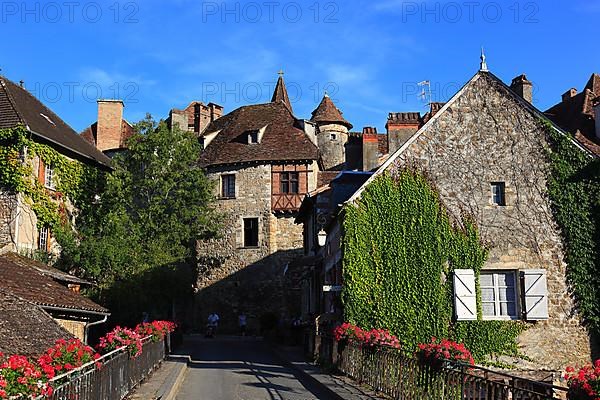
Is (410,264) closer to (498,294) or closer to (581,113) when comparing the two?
(498,294)

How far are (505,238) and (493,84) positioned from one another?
14.8ft

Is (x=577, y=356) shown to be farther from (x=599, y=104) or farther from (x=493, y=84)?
(x=599, y=104)

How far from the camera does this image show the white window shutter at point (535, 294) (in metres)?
18.7

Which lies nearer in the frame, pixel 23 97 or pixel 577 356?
pixel 577 356

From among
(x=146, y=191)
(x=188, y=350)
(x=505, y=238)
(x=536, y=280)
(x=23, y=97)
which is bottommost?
(x=188, y=350)

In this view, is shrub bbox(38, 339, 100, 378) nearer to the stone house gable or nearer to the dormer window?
the stone house gable

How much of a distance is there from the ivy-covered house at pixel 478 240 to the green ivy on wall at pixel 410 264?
28 millimetres

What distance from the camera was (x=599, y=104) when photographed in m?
25.6

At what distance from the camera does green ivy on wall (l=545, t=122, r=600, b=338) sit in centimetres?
1917

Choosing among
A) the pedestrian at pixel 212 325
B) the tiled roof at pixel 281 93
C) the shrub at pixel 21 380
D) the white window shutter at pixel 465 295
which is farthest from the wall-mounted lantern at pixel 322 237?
the tiled roof at pixel 281 93

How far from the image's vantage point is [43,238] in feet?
99.9

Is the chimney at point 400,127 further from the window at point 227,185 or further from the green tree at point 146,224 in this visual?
the window at point 227,185

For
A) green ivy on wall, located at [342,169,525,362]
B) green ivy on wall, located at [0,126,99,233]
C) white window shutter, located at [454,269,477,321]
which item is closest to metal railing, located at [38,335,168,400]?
green ivy on wall, located at [342,169,525,362]

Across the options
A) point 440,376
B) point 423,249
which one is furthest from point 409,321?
point 440,376
